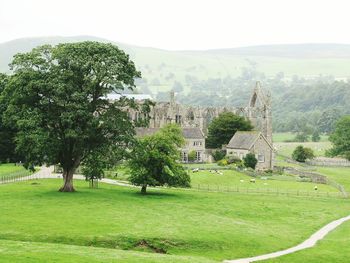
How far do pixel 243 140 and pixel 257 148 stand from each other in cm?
349

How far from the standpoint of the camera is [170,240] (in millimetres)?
44062

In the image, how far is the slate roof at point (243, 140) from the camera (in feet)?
375

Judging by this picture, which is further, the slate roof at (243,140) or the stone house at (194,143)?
the stone house at (194,143)

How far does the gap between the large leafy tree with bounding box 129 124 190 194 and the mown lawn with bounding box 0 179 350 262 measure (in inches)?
66.4

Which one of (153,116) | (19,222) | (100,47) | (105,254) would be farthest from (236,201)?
(153,116)

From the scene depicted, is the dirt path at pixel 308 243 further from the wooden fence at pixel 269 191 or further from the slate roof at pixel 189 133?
the slate roof at pixel 189 133

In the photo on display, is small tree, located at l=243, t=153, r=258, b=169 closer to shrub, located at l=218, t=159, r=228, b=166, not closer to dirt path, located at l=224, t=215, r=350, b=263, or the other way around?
shrub, located at l=218, t=159, r=228, b=166

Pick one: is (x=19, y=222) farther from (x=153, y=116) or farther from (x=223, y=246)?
(x=153, y=116)

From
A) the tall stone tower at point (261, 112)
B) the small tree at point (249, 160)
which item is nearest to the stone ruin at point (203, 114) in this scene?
the tall stone tower at point (261, 112)

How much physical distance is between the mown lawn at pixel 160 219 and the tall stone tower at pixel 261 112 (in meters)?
68.7

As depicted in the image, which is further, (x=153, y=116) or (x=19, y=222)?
(x=153, y=116)

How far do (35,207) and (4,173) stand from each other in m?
32.1

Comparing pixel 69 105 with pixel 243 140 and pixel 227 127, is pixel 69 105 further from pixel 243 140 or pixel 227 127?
pixel 227 127

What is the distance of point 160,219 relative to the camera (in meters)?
51.4
